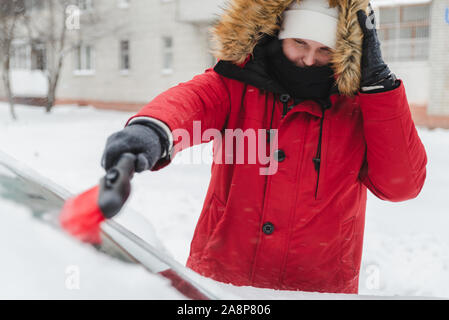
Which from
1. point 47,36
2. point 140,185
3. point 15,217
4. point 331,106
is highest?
point 47,36

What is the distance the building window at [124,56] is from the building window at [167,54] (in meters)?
2.17

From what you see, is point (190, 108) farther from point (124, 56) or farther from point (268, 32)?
point (124, 56)

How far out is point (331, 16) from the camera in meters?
1.54

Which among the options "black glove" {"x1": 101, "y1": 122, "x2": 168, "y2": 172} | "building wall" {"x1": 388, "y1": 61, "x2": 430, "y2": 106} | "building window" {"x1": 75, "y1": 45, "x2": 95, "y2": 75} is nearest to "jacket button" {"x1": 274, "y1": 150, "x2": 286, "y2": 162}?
"black glove" {"x1": 101, "y1": 122, "x2": 168, "y2": 172}

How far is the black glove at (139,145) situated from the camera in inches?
40.5

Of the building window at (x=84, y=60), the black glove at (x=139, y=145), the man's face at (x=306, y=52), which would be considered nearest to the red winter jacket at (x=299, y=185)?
the man's face at (x=306, y=52)

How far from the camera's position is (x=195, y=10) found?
1573cm

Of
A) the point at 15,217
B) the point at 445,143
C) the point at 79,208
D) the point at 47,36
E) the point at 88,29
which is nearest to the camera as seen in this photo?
the point at 79,208

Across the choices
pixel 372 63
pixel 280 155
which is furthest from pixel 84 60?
pixel 372 63

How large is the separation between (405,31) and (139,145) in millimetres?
13665

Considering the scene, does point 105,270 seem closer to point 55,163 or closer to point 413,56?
point 55,163

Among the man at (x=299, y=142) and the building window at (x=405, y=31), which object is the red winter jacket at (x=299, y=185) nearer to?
the man at (x=299, y=142)

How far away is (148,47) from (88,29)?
10.2 feet

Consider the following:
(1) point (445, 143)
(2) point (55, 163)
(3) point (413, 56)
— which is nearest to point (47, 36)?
(2) point (55, 163)
